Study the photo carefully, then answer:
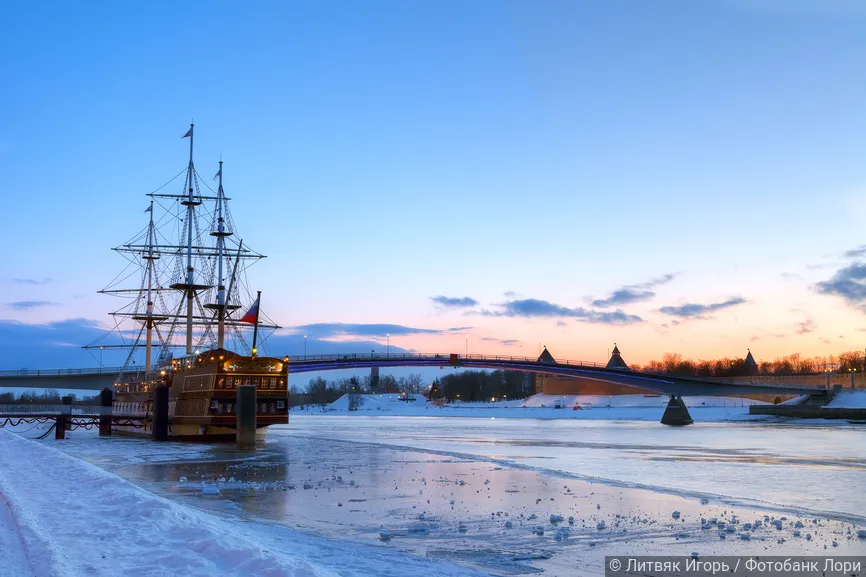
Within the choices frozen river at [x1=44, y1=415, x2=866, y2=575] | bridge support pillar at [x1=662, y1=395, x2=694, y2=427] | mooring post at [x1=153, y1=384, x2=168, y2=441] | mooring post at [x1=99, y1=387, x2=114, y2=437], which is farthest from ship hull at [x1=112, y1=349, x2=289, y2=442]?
bridge support pillar at [x1=662, y1=395, x2=694, y2=427]

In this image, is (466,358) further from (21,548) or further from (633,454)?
(21,548)

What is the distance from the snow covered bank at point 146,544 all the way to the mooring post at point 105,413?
65928mm

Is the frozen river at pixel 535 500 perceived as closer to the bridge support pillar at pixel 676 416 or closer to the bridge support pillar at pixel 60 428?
the bridge support pillar at pixel 60 428

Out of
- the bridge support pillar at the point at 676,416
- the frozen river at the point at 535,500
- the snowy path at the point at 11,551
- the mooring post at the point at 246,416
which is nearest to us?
the snowy path at the point at 11,551

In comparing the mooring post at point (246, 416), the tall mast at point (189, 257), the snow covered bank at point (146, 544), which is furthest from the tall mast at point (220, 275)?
the snow covered bank at point (146, 544)

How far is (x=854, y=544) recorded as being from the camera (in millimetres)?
16016

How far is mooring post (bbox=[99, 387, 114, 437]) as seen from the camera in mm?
81312

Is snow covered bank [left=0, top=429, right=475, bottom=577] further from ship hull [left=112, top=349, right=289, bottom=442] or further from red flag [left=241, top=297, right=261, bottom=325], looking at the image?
red flag [left=241, top=297, right=261, bottom=325]

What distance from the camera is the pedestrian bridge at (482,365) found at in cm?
11369

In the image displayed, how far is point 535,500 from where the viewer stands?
22531mm

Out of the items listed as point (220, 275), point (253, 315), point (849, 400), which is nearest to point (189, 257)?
point (220, 275)

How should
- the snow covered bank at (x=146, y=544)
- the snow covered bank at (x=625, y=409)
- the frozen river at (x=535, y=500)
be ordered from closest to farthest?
the snow covered bank at (x=146, y=544) → the frozen river at (x=535, y=500) → the snow covered bank at (x=625, y=409)

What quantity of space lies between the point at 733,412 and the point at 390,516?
121m

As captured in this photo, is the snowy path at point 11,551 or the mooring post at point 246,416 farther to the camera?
the mooring post at point 246,416
